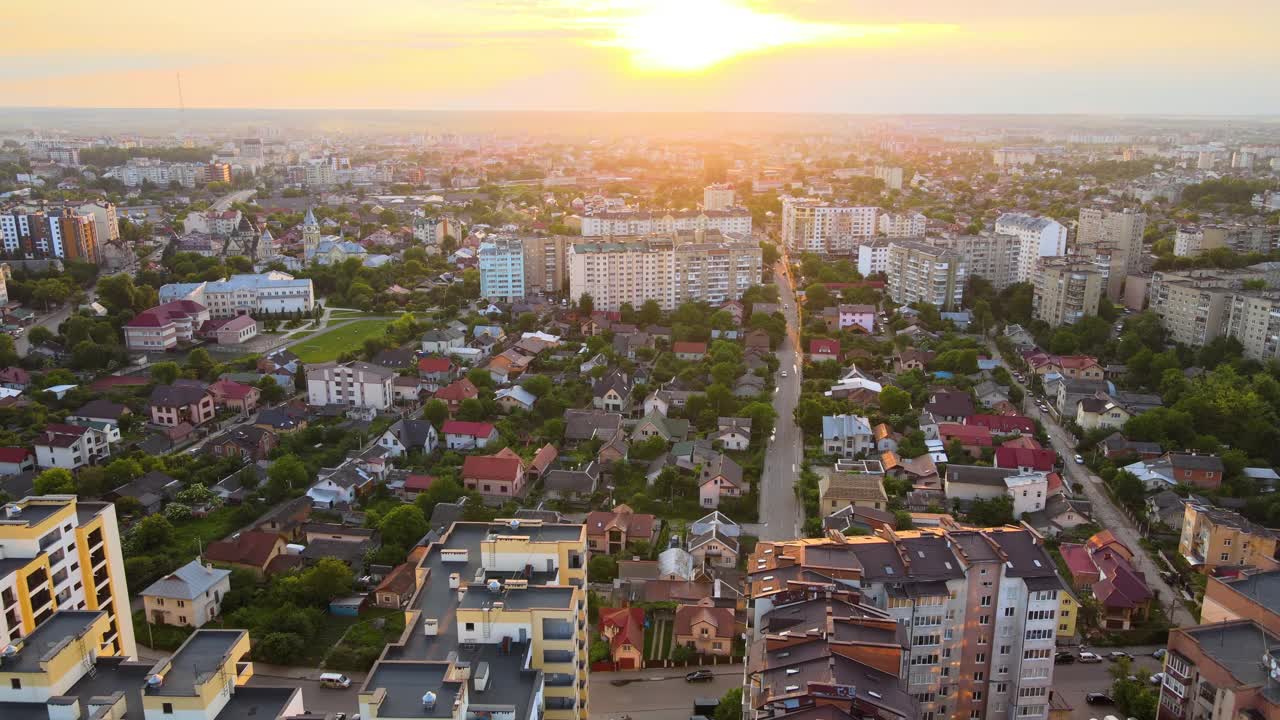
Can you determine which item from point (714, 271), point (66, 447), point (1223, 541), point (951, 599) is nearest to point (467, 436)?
point (66, 447)

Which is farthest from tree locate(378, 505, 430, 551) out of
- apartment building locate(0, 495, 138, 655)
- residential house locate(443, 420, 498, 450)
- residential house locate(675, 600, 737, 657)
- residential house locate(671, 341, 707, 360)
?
residential house locate(671, 341, 707, 360)

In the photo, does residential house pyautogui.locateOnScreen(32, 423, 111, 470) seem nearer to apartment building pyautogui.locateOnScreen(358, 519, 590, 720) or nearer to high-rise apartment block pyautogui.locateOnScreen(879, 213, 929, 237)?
apartment building pyautogui.locateOnScreen(358, 519, 590, 720)

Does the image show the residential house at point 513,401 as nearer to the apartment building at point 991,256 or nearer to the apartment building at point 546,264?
the apartment building at point 546,264

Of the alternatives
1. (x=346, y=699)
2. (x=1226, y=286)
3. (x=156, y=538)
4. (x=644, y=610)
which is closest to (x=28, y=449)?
(x=156, y=538)

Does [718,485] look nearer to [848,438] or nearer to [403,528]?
[848,438]

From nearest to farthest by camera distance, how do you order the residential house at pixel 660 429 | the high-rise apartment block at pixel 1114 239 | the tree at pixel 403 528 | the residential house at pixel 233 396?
the tree at pixel 403 528 → the residential house at pixel 660 429 → the residential house at pixel 233 396 → the high-rise apartment block at pixel 1114 239

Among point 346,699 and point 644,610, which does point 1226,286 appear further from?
point 346,699

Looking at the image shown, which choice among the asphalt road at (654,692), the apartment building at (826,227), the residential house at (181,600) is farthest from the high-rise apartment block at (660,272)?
the asphalt road at (654,692)
